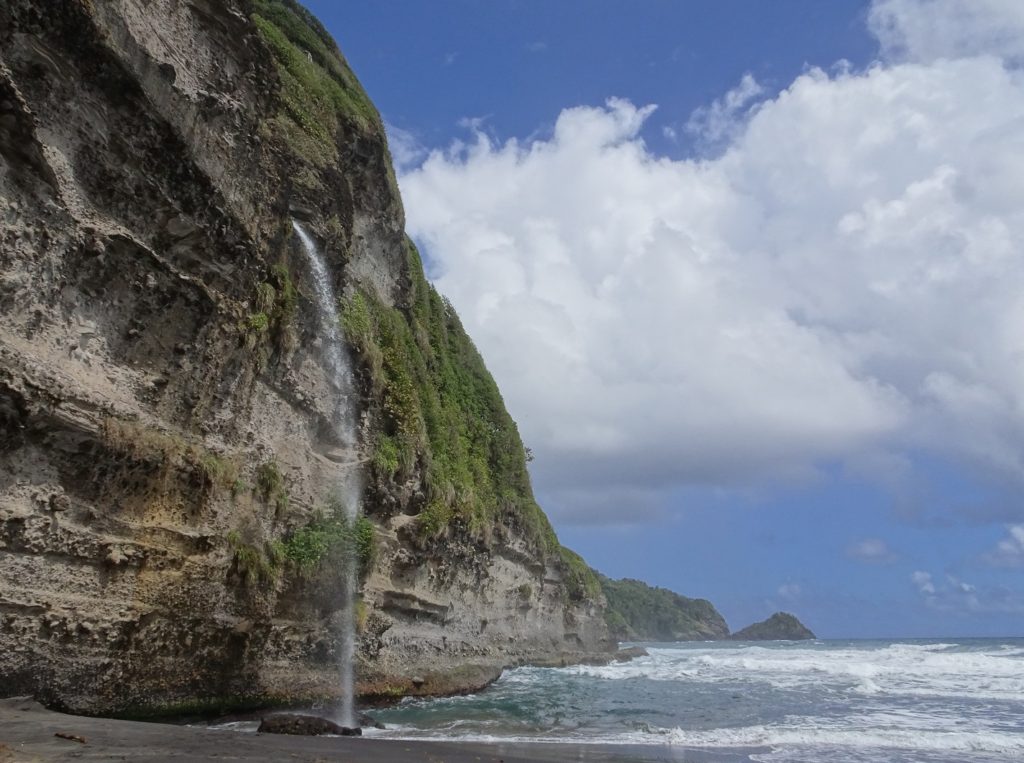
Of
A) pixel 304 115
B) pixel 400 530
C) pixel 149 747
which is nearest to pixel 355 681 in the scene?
pixel 400 530

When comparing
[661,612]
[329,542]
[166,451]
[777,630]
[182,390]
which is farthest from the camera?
[777,630]

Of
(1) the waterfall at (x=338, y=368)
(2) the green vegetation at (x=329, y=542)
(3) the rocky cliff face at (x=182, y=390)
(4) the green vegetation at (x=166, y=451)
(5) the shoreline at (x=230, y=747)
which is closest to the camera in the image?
(5) the shoreline at (x=230, y=747)

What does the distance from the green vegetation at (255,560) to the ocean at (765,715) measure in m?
4.13

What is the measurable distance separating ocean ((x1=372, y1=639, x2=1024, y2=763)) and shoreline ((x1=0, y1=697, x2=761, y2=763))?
120 cm

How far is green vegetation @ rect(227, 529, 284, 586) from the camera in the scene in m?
14.0

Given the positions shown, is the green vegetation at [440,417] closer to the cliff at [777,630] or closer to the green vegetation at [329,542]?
the green vegetation at [329,542]

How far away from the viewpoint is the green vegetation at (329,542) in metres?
16.0

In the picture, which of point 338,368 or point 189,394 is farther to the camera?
point 338,368

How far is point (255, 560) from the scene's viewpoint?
1443cm

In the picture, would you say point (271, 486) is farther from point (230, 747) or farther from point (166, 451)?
point (230, 747)

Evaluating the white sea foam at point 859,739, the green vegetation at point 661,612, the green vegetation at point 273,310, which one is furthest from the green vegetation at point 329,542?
the green vegetation at point 661,612

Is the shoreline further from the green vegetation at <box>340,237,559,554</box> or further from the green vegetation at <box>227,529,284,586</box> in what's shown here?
the green vegetation at <box>340,237,559,554</box>

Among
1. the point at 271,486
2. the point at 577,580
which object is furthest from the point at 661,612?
the point at 271,486

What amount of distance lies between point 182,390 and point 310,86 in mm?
13202
